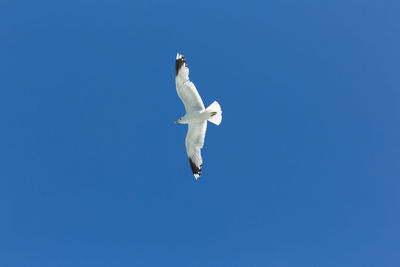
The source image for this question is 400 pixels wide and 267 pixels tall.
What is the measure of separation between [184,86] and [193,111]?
1.05 m

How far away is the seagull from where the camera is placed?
1321 centimetres

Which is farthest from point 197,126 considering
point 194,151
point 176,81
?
point 176,81

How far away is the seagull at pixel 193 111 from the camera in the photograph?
520 inches

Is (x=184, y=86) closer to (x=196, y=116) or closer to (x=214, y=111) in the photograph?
(x=196, y=116)

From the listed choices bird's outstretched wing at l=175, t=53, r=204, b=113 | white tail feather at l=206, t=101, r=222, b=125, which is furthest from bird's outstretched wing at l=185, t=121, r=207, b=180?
bird's outstretched wing at l=175, t=53, r=204, b=113

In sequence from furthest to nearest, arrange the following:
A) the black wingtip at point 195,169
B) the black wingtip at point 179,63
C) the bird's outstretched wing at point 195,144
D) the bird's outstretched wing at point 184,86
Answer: the black wingtip at point 195,169, the bird's outstretched wing at point 195,144, the black wingtip at point 179,63, the bird's outstretched wing at point 184,86

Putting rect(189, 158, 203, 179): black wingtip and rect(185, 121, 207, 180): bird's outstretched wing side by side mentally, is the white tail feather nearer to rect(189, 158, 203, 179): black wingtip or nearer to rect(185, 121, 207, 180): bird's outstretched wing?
rect(185, 121, 207, 180): bird's outstretched wing

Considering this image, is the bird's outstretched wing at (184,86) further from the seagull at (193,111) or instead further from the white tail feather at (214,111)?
the white tail feather at (214,111)

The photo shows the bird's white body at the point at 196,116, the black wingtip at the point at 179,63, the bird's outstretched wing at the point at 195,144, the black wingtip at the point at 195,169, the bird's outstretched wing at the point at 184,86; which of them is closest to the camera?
the bird's outstretched wing at the point at 184,86

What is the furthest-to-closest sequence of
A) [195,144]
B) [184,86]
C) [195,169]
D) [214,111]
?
1. [195,169]
2. [195,144]
3. [214,111]
4. [184,86]

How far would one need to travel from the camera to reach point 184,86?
13.1 meters

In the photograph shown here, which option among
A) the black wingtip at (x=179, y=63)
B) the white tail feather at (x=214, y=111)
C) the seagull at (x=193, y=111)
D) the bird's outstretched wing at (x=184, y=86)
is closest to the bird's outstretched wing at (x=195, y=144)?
the seagull at (x=193, y=111)

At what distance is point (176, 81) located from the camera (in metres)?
13.3

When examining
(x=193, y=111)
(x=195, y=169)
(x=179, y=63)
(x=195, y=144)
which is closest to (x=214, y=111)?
(x=193, y=111)
